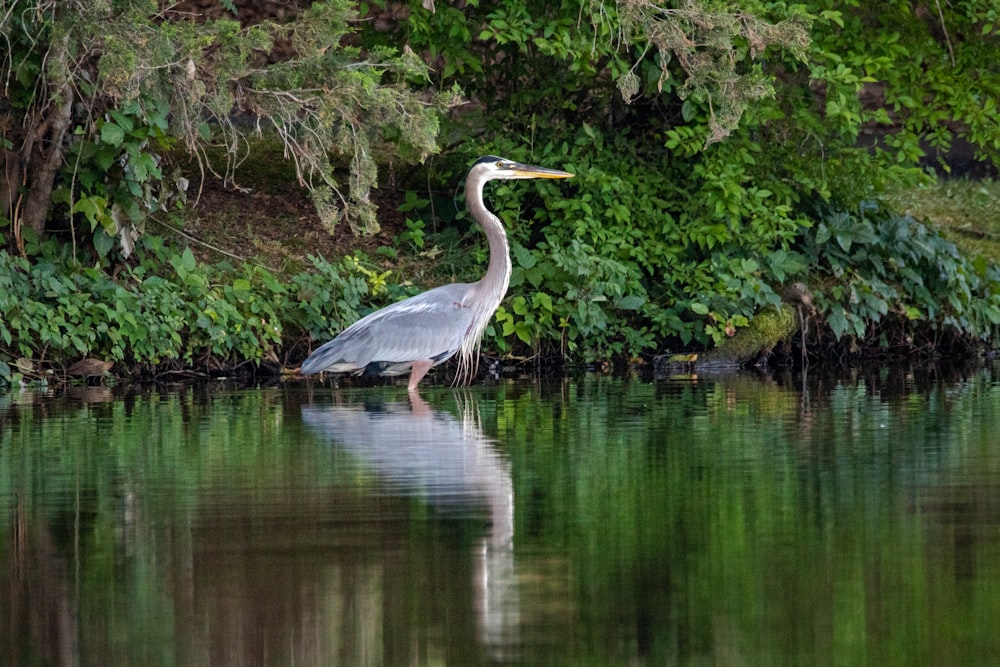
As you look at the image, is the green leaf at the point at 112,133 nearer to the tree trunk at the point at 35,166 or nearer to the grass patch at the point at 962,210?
the tree trunk at the point at 35,166

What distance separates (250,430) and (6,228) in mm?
5094

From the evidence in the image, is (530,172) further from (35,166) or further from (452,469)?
(452,469)

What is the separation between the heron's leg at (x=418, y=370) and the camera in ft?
43.5

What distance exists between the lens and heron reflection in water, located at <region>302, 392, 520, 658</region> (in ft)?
17.1

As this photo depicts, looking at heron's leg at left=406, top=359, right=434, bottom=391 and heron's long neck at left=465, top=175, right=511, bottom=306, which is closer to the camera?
heron's leg at left=406, top=359, right=434, bottom=391

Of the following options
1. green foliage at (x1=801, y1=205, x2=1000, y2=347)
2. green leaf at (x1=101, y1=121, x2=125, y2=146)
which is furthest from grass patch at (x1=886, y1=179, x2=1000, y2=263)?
green leaf at (x1=101, y1=121, x2=125, y2=146)

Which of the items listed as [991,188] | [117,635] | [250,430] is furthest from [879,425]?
[991,188]

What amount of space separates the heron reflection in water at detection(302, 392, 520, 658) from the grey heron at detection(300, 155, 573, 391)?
0.82m

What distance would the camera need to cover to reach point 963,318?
15.8 metres

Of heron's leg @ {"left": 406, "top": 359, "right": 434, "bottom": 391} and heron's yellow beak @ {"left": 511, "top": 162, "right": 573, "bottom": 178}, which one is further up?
heron's yellow beak @ {"left": 511, "top": 162, "right": 573, "bottom": 178}

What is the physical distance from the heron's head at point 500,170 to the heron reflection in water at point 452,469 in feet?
9.80

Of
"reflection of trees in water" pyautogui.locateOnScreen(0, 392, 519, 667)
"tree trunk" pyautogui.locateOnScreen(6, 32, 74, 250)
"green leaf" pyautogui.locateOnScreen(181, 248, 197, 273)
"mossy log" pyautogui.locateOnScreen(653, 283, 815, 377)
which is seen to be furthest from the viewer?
"mossy log" pyautogui.locateOnScreen(653, 283, 815, 377)

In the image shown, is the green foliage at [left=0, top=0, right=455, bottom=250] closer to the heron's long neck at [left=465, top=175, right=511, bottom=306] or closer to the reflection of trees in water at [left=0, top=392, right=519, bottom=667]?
the heron's long neck at [left=465, top=175, right=511, bottom=306]

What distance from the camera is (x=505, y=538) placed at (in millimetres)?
6199
